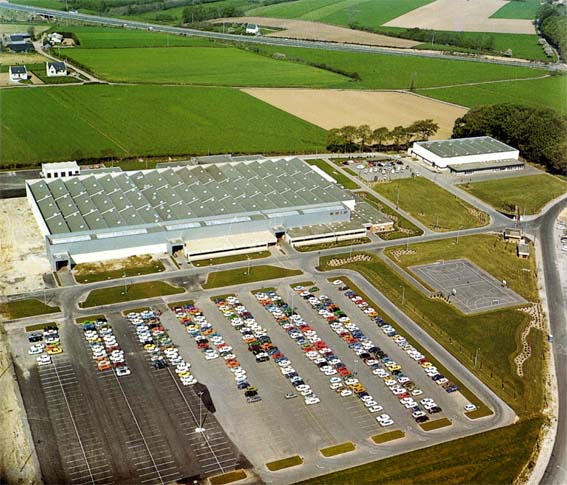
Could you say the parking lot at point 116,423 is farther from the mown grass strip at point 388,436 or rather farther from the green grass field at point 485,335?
the green grass field at point 485,335

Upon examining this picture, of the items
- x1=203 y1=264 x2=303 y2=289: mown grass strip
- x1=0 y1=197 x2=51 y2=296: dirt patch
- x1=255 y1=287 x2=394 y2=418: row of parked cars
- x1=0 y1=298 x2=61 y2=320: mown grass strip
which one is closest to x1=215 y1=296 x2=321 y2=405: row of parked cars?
x1=255 y1=287 x2=394 y2=418: row of parked cars

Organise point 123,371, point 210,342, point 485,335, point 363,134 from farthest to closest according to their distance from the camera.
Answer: point 363,134 → point 485,335 → point 210,342 → point 123,371

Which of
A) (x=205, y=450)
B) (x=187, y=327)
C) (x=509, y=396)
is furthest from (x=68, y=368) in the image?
(x=509, y=396)

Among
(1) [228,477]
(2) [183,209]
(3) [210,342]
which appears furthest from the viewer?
(2) [183,209]

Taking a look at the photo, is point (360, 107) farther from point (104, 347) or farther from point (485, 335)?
point (104, 347)

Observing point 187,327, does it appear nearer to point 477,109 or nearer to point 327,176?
point 327,176

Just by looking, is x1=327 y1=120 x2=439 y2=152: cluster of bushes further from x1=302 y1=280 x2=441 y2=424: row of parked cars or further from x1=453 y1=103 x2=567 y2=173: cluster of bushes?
x1=302 y1=280 x2=441 y2=424: row of parked cars

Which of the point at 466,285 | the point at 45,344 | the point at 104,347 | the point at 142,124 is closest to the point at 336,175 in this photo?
the point at 466,285

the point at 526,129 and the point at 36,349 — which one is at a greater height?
the point at 526,129
